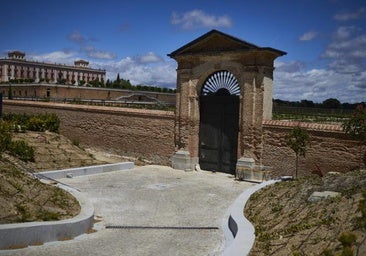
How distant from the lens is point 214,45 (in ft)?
50.0

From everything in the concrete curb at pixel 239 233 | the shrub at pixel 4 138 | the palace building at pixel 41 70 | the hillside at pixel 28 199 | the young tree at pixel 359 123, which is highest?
the palace building at pixel 41 70

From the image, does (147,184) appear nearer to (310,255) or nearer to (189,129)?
(189,129)

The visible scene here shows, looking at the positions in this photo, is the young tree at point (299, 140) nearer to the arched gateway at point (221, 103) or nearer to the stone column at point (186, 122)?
the arched gateway at point (221, 103)

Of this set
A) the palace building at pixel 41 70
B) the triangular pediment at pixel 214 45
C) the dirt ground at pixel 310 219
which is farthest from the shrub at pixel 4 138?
the palace building at pixel 41 70

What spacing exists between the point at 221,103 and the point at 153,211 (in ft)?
22.3

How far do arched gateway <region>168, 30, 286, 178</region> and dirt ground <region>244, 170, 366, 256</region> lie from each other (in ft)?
16.8

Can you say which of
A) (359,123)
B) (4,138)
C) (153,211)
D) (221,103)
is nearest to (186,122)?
(221,103)

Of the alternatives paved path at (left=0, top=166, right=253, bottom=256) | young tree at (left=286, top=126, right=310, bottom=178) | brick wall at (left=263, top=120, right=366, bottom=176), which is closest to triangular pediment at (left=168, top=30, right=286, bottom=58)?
brick wall at (left=263, top=120, right=366, bottom=176)

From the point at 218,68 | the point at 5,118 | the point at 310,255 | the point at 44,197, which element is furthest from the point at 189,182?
the point at 5,118

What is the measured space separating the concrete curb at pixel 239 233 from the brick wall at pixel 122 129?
7.34 metres

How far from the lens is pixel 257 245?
21.7ft

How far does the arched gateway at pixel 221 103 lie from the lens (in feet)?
47.0

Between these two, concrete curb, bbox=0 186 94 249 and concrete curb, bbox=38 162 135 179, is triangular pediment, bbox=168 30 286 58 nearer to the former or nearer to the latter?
concrete curb, bbox=38 162 135 179

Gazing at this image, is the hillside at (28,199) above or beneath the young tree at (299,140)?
beneath
